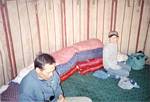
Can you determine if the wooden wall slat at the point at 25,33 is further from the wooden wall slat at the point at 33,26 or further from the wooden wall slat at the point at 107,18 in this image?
the wooden wall slat at the point at 107,18

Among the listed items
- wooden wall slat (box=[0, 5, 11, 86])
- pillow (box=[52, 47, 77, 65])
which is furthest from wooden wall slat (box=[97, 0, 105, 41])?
wooden wall slat (box=[0, 5, 11, 86])

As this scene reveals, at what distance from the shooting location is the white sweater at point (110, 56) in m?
3.61

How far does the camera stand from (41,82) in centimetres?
229

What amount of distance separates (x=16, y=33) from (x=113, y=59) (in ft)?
5.09

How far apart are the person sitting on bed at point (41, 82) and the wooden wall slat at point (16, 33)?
1254 mm

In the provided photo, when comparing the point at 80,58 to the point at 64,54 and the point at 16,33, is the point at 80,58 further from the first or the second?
the point at 16,33

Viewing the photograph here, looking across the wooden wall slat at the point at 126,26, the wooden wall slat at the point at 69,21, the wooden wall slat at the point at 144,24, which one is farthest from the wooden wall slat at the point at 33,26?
the wooden wall slat at the point at 144,24

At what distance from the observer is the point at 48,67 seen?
2141 mm

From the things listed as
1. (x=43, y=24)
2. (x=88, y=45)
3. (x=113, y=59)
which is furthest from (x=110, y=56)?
(x=43, y=24)

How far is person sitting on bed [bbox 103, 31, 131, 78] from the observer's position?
11.8 feet

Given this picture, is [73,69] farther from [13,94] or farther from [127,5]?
[127,5]

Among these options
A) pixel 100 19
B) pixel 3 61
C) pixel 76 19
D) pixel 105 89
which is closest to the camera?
pixel 3 61

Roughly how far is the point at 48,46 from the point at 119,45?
131 centimetres

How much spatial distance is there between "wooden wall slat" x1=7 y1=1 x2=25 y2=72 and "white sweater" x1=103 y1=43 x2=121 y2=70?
1.30 m
